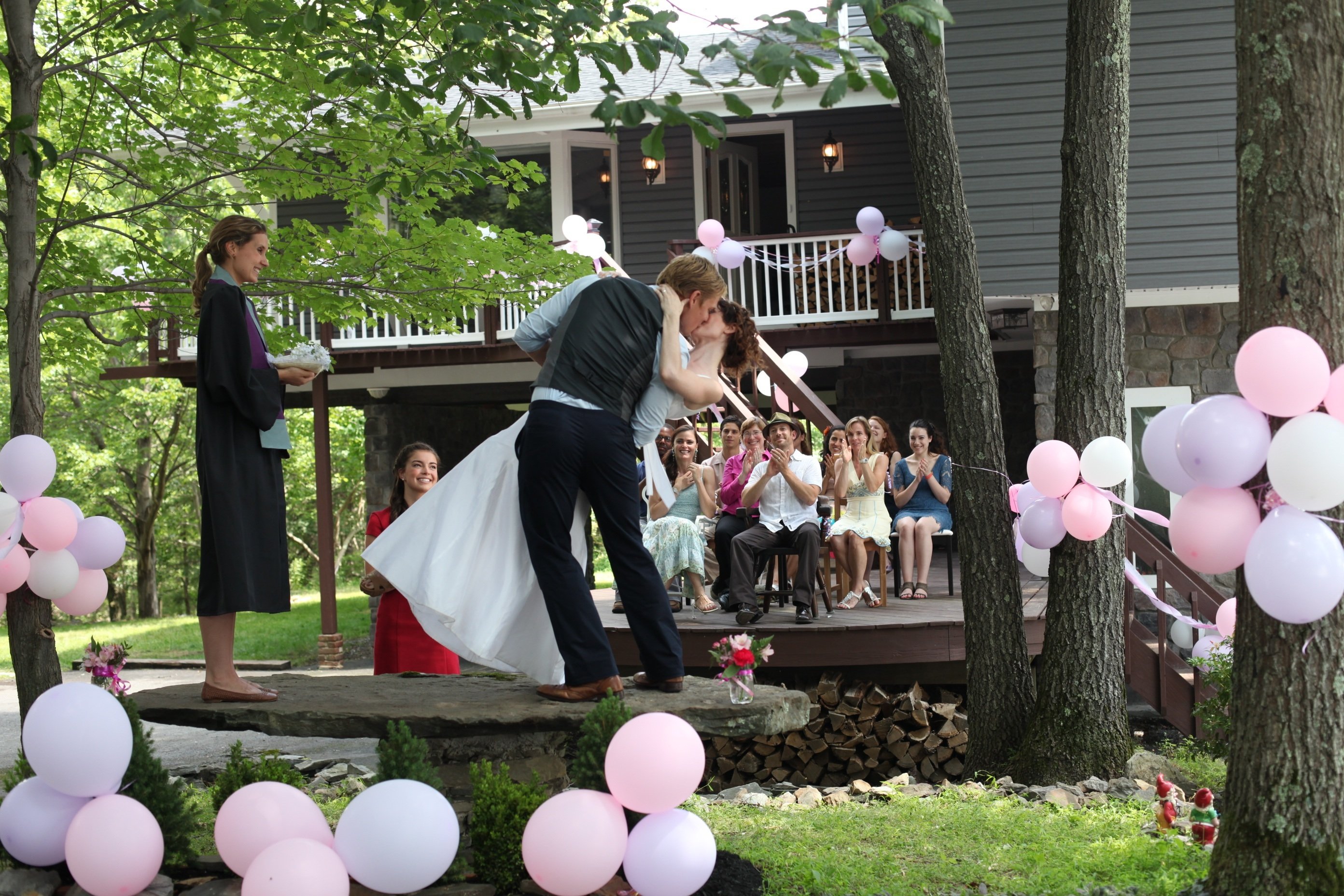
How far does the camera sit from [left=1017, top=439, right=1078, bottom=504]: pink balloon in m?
5.53

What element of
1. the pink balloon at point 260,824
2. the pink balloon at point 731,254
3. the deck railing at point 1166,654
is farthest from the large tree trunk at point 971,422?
the pink balloon at point 731,254

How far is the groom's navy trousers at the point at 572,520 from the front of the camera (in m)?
3.55

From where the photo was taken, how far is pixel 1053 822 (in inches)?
179

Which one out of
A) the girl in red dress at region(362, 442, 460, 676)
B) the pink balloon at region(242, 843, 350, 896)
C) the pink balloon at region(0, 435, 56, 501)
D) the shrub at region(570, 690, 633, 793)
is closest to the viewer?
the pink balloon at region(242, 843, 350, 896)

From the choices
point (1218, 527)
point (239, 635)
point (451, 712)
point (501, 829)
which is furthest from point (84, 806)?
point (239, 635)

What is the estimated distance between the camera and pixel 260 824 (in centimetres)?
309

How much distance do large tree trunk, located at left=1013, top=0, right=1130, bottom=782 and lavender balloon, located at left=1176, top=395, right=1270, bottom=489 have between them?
2.32 m

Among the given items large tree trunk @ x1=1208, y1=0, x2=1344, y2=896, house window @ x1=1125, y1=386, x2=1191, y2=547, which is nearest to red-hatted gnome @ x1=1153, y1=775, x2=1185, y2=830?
large tree trunk @ x1=1208, y1=0, x2=1344, y2=896

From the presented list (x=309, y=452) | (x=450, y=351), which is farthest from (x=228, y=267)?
(x=309, y=452)

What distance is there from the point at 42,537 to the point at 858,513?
17.1ft

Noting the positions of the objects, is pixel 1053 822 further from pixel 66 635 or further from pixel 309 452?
pixel 309 452

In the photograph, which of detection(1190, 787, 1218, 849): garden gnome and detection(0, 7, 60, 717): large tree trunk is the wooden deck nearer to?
detection(1190, 787, 1218, 849): garden gnome

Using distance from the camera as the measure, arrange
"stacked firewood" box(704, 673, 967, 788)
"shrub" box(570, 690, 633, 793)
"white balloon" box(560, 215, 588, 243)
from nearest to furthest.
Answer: "shrub" box(570, 690, 633, 793) < "stacked firewood" box(704, 673, 967, 788) < "white balloon" box(560, 215, 588, 243)

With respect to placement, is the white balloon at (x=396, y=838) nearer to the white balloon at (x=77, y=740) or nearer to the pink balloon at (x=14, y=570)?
the white balloon at (x=77, y=740)
